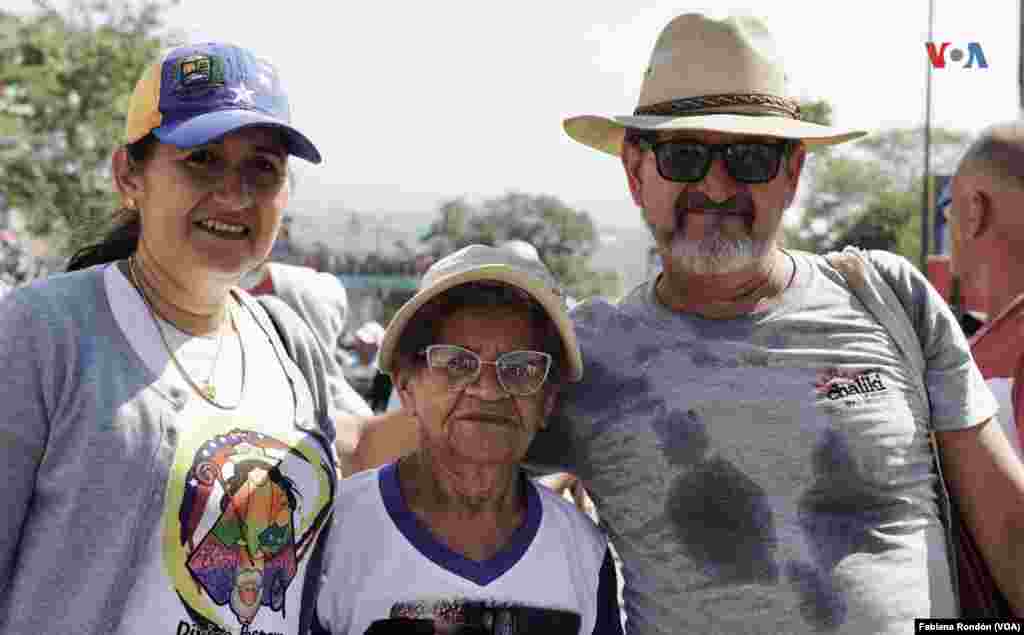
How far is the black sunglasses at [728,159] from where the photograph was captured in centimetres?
267

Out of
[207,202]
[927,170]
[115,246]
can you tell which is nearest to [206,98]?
[207,202]

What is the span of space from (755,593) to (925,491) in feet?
1.62

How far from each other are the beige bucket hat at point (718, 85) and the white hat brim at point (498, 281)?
522 mm

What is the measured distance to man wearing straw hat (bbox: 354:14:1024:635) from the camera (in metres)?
2.50

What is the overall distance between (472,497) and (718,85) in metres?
1.19

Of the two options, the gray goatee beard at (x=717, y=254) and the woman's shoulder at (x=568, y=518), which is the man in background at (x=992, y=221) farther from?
the woman's shoulder at (x=568, y=518)

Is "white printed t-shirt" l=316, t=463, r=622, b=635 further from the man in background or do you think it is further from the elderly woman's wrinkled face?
the man in background

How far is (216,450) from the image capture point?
7.28ft

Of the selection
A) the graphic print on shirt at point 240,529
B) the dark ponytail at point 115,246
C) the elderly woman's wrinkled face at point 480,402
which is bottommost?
the graphic print on shirt at point 240,529

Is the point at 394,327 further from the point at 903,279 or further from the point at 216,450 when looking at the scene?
the point at 903,279

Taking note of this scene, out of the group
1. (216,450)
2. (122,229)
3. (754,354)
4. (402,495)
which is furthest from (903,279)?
(122,229)

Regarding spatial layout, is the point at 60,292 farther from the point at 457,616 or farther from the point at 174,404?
the point at 457,616

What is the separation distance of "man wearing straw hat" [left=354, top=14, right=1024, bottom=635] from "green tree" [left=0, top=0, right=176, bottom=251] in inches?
927

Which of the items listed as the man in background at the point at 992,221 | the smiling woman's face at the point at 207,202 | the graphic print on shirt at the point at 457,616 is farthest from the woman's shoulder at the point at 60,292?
the man in background at the point at 992,221
